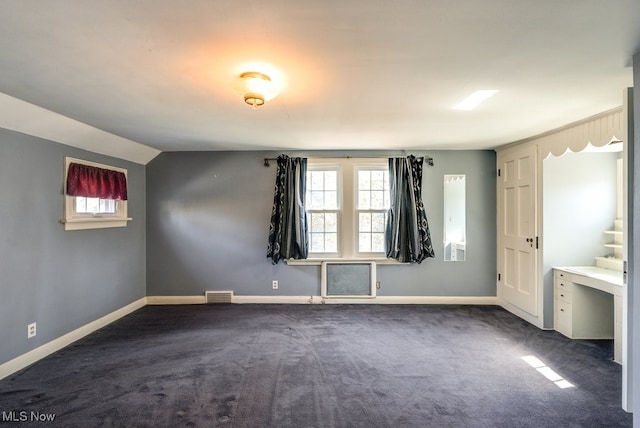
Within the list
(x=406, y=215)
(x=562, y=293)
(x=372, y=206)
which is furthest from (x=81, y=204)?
(x=562, y=293)

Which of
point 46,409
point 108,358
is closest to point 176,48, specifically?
point 46,409

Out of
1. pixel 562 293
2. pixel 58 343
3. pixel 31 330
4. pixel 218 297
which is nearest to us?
pixel 31 330

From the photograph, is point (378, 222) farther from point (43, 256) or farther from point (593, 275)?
point (43, 256)

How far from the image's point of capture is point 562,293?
11.0 feet

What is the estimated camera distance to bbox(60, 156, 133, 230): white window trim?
315 cm

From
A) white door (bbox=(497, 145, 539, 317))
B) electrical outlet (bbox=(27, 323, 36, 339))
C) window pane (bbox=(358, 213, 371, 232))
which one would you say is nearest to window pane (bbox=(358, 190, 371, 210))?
window pane (bbox=(358, 213, 371, 232))

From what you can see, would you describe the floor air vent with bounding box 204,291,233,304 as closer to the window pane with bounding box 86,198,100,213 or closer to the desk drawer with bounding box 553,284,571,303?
the window pane with bounding box 86,198,100,213

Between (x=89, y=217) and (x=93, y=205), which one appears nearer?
(x=89, y=217)

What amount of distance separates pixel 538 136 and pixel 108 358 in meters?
5.08

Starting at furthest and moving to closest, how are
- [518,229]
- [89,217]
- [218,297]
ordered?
[218,297], [518,229], [89,217]

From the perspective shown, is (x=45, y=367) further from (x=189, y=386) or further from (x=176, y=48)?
(x=176, y=48)

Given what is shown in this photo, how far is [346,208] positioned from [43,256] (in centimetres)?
345

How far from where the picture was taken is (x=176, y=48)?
1.63m

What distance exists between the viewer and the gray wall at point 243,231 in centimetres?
446
